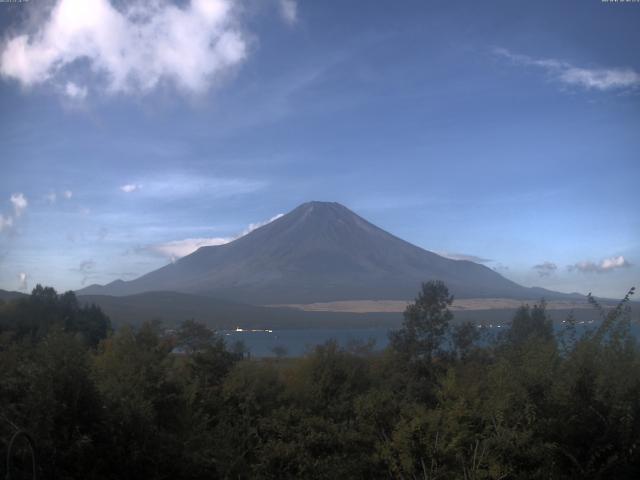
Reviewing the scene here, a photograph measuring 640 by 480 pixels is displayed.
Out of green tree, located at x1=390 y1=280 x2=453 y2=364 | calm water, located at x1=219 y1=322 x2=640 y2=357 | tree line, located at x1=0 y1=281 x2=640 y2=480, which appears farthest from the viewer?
green tree, located at x1=390 y1=280 x2=453 y2=364

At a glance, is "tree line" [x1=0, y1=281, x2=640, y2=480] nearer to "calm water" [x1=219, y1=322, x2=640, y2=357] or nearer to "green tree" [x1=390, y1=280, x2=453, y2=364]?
"calm water" [x1=219, y1=322, x2=640, y2=357]

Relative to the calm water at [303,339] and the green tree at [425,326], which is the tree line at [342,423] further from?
the green tree at [425,326]

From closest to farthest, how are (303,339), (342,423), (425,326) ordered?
(342,423)
(425,326)
(303,339)

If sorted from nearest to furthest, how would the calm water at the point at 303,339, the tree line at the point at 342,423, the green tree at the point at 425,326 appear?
the tree line at the point at 342,423, the calm water at the point at 303,339, the green tree at the point at 425,326

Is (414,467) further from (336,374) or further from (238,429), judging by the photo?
(336,374)

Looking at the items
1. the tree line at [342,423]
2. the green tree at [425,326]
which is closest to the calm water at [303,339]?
the green tree at [425,326]

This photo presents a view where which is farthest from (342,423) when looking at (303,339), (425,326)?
(303,339)

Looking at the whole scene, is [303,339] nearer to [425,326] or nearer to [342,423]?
[425,326]

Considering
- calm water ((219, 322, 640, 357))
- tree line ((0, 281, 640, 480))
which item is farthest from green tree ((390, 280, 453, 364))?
tree line ((0, 281, 640, 480))

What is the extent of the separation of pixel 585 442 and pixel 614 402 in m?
0.87

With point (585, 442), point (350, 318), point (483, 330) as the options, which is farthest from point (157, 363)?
point (350, 318)

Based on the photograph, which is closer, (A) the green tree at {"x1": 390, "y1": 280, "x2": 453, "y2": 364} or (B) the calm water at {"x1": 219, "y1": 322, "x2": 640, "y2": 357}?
(B) the calm water at {"x1": 219, "y1": 322, "x2": 640, "y2": 357}

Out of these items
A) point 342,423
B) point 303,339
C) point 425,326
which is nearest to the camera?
point 342,423

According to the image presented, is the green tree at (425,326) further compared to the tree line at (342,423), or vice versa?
the green tree at (425,326)
